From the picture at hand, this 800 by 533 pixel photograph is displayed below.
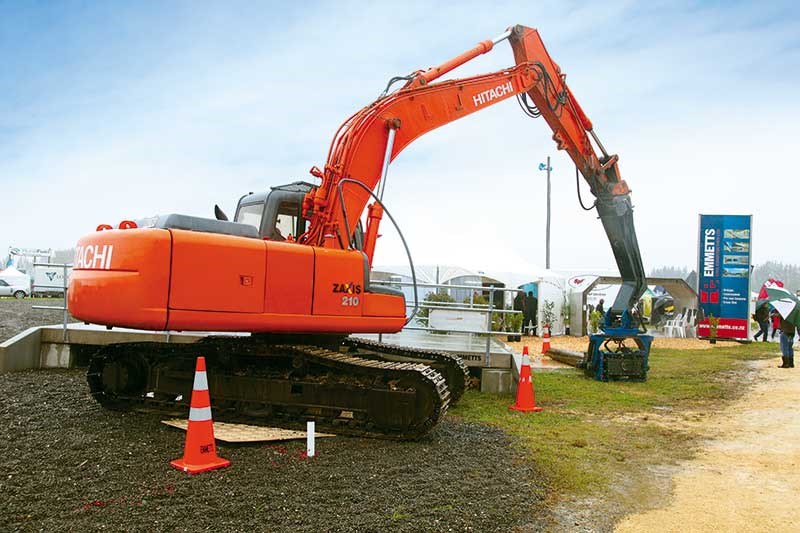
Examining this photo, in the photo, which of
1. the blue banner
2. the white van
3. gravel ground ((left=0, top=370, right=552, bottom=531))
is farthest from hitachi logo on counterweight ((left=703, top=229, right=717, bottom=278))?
the white van

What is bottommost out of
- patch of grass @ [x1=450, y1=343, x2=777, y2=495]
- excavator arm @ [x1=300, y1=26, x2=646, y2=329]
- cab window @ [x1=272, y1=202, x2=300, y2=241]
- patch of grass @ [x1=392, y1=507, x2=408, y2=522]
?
patch of grass @ [x1=450, y1=343, x2=777, y2=495]

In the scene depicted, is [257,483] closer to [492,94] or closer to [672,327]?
[492,94]

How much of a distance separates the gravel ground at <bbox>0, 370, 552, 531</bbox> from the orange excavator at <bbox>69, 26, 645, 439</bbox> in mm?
595

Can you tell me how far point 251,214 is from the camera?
26.0 ft

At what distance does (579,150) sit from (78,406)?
8.68 m

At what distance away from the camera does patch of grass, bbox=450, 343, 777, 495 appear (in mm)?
6082

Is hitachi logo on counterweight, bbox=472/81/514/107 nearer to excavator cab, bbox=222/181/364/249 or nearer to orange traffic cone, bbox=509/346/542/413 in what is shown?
excavator cab, bbox=222/181/364/249

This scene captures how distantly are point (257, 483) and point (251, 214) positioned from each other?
373 centimetres

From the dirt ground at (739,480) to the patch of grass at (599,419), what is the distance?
0.42 meters

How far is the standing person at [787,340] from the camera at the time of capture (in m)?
14.7

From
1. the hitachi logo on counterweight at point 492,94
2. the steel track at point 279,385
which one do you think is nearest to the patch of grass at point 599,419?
the steel track at point 279,385

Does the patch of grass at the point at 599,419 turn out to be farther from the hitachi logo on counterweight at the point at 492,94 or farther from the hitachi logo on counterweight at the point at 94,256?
the hitachi logo on counterweight at the point at 94,256

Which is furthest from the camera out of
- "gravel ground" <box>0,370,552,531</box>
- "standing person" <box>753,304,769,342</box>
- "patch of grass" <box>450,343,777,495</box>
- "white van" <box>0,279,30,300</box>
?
"white van" <box>0,279,30,300</box>

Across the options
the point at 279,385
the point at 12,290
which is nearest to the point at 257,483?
the point at 279,385
